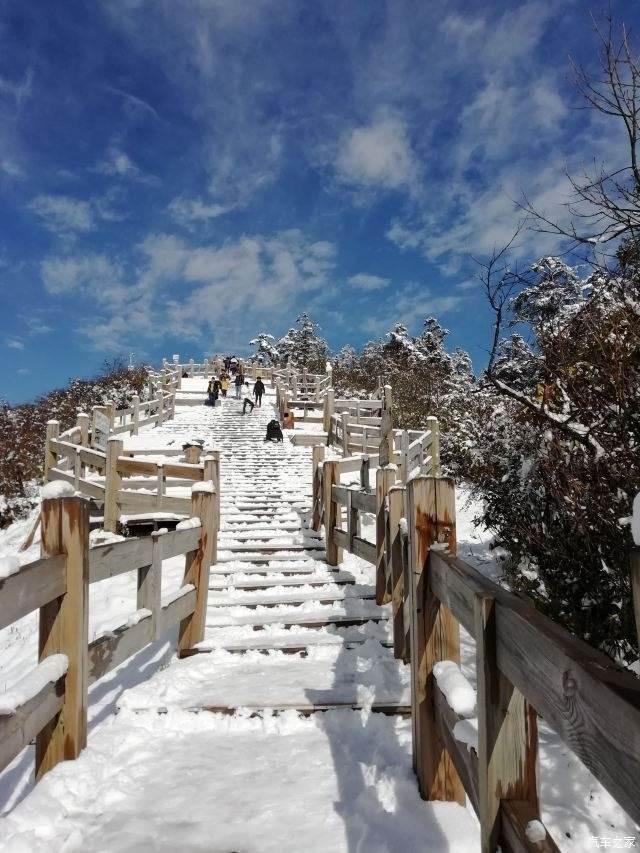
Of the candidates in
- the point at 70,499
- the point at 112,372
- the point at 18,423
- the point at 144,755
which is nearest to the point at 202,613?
the point at 144,755

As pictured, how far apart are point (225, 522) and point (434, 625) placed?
790cm

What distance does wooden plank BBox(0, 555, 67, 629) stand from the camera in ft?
7.04

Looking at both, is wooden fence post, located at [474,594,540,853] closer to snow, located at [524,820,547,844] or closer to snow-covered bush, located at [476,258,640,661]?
snow, located at [524,820,547,844]

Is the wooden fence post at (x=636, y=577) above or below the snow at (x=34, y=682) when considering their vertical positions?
above

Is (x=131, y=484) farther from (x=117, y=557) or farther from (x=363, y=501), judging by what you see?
(x=117, y=557)

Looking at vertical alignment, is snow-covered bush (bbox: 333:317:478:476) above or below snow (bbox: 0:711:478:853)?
above

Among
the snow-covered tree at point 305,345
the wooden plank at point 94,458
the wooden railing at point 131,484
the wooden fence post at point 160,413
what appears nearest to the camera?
the wooden railing at point 131,484

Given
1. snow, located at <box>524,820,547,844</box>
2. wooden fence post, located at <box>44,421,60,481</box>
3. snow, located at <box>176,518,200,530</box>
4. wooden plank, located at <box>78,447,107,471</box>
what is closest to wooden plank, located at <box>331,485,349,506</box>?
snow, located at <box>176,518,200,530</box>

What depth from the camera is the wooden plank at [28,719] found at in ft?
6.91

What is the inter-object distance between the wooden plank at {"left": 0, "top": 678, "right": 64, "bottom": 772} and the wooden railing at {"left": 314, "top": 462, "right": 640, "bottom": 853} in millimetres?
1823

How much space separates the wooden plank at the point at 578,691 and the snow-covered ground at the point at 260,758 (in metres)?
1.29

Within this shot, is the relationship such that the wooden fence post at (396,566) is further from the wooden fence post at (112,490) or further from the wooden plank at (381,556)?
the wooden fence post at (112,490)

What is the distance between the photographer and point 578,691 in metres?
1.17

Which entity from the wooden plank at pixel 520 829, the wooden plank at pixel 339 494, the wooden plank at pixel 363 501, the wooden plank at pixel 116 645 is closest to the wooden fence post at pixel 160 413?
the wooden plank at pixel 339 494
